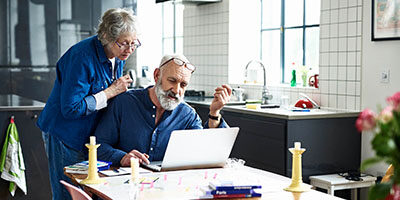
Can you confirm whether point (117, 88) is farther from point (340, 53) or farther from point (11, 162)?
point (340, 53)

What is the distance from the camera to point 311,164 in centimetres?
434

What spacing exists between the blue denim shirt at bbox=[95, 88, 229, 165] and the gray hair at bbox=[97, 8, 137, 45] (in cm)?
33

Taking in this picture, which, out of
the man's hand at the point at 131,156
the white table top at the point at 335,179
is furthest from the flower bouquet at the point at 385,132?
the white table top at the point at 335,179

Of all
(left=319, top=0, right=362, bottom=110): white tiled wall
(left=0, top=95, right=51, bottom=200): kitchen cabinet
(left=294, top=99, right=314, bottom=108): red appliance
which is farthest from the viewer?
(left=294, top=99, right=314, bottom=108): red appliance

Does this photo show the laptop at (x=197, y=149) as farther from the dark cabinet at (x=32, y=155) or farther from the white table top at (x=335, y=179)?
the dark cabinet at (x=32, y=155)

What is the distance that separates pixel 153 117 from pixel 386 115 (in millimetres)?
2059

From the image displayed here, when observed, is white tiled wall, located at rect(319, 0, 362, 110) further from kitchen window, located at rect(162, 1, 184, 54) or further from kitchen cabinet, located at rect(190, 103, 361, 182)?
kitchen window, located at rect(162, 1, 184, 54)

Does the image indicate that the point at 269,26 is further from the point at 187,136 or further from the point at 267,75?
the point at 187,136

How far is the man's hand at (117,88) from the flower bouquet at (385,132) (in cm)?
218

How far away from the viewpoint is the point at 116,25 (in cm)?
303

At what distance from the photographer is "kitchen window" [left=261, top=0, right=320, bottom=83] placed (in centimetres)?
535

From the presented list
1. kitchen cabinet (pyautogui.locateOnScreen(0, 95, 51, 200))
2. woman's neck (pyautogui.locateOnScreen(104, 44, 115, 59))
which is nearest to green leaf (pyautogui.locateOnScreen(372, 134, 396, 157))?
woman's neck (pyautogui.locateOnScreen(104, 44, 115, 59))

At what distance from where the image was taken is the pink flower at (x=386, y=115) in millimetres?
989

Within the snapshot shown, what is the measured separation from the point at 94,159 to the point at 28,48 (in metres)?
4.30
